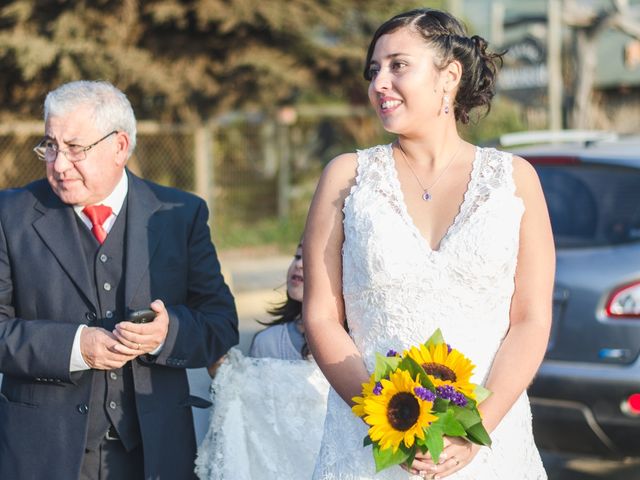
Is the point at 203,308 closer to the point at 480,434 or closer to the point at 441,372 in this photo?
the point at 441,372

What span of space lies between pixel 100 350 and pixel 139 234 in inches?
16.9

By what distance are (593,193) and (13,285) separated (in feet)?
11.2

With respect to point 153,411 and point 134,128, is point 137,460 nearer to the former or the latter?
point 153,411

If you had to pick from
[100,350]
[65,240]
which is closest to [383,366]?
[100,350]

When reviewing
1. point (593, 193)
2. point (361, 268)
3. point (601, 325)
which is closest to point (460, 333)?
point (361, 268)

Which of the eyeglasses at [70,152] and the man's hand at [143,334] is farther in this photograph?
the eyeglasses at [70,152]

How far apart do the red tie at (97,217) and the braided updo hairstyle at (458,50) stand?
3.30 ft

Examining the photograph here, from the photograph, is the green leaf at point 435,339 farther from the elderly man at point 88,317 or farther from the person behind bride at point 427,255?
the elderly man at point 88,317

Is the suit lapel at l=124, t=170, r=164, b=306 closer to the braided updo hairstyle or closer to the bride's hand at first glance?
the braided updo hairstyle

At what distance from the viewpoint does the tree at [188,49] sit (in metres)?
13.0

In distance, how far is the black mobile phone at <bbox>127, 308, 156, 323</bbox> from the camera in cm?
305

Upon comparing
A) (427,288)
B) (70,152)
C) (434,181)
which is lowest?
(427,288)

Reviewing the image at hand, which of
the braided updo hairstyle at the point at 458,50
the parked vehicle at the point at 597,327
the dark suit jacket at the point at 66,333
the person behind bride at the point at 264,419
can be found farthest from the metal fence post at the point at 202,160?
the braided updo hairstyle at the point at 458,50

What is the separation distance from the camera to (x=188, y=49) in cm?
1469
